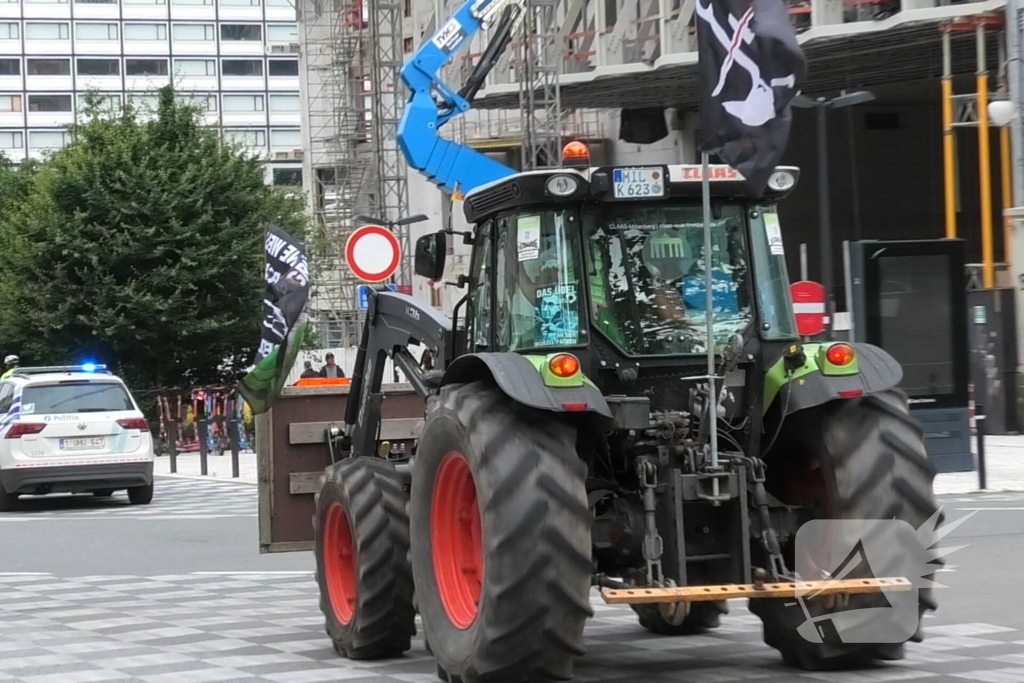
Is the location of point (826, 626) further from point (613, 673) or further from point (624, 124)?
point (624, 124)

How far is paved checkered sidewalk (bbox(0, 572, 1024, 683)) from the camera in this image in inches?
331

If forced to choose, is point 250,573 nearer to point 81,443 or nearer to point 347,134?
point 81,443

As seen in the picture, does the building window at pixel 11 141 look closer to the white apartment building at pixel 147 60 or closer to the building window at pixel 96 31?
the white apartment building at pixel 147 60

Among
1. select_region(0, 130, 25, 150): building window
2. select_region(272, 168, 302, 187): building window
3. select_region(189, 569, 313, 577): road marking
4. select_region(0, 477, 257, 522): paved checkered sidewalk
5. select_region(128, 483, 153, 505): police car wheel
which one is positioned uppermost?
select_region(0, 130, 25, 150): building window

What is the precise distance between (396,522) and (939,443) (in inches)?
523

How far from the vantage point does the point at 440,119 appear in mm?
25859

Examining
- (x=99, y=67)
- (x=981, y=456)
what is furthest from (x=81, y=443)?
(x=99, y=67)

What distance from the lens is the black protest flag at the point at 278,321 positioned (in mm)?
11695

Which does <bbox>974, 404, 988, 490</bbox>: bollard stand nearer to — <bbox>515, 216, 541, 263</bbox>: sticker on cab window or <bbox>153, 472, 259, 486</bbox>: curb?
<bbox>153, 472, 259, 486</bbox>: curb

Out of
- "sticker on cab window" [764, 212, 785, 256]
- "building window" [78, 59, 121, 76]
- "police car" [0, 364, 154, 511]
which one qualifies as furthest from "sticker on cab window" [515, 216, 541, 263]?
"building window" [78, 59, 121, 76]

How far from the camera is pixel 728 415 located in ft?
26.6

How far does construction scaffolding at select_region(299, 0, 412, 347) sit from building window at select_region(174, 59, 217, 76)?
151ft

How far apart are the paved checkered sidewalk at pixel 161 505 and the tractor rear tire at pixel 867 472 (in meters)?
13.7

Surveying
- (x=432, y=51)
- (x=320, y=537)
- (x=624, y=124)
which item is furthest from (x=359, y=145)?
(x=320, y=537)
